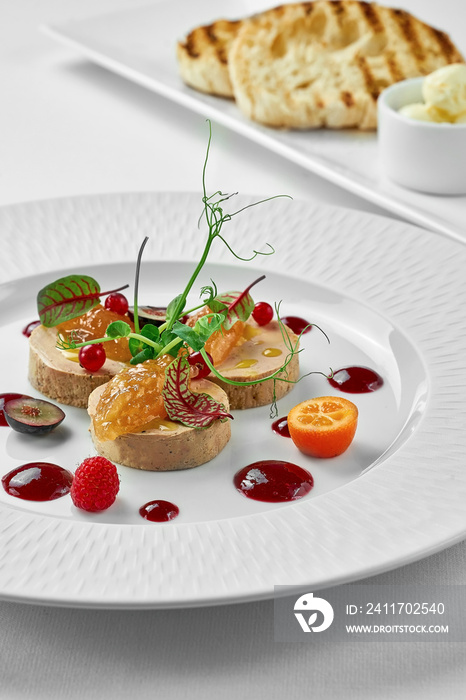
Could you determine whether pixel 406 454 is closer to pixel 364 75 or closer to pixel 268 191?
pixel 268 191

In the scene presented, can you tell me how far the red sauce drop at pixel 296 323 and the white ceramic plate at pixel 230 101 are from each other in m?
0.76

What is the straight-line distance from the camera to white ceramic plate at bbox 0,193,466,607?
2.06m

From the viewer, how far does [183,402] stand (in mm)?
2592

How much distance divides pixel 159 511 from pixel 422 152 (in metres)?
2.21

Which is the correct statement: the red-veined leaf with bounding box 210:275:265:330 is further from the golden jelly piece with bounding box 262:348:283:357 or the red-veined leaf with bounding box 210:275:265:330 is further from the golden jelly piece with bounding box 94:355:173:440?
the golden jelly piece with bounding box 94:355:173:440

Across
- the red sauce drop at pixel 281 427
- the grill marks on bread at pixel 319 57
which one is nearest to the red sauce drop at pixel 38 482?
the red sauce drop at pixel 281 427

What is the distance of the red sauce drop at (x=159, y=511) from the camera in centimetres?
243

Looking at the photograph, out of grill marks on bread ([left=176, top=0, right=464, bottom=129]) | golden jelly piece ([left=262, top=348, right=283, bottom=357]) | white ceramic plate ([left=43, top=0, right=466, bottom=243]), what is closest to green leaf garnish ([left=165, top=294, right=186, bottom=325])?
golden jelly piece ([left=262, top=348, right=283, bottom=357])

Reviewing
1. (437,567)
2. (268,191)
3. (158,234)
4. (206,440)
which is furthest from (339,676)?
(268,191)

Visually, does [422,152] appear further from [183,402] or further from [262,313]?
[183,402]

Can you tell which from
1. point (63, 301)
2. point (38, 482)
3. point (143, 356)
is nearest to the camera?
point (38, 482)

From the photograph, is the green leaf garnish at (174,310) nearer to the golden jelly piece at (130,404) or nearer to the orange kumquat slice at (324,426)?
the golden jelly piece at (130,404)

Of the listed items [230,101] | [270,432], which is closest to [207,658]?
[270,432]

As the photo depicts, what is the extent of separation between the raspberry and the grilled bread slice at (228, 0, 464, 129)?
2454 mm
